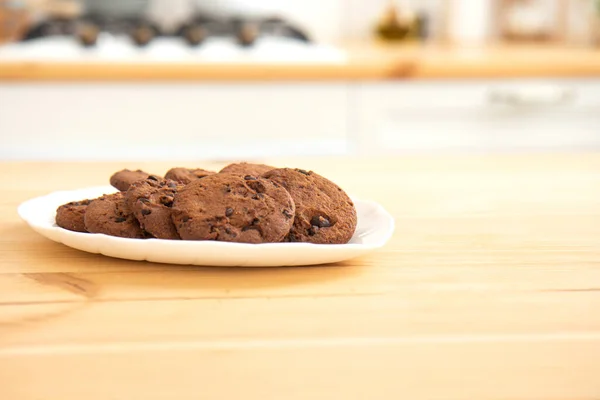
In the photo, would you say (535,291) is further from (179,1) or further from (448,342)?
(179,1)

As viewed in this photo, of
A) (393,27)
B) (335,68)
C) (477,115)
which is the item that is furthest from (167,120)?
(393,27)

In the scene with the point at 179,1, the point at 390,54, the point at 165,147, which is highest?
the point at 179,1

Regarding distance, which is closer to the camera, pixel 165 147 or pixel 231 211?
pixel 231 211

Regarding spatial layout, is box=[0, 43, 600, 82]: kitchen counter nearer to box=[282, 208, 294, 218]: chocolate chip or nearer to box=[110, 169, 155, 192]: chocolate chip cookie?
box=[110, 169, 155, 192]: chocolate chip cookie

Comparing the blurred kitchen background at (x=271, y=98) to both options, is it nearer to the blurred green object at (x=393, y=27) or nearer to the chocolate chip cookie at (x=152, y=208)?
the blurred green object at (x=393, y=27)

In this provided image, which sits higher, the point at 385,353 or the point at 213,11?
the point at 213,11

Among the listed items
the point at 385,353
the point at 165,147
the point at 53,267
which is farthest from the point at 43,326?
the point at 165,147

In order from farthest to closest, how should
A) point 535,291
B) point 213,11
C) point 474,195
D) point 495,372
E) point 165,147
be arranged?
point 213,11, point 165,147, point 474,195, point 535,291, point 495,372
